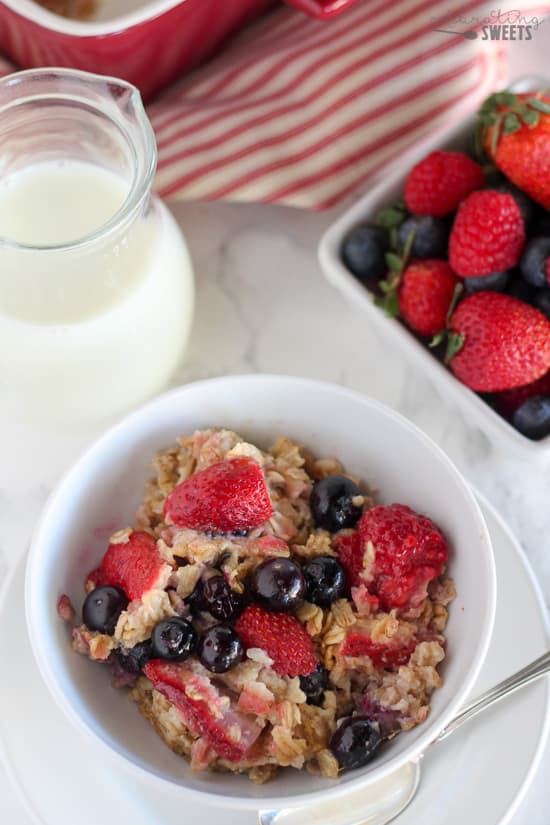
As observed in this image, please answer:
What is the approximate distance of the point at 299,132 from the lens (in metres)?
1.38

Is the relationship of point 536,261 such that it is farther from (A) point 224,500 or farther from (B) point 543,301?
(A) point 224,500

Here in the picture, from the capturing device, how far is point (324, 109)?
1.37m

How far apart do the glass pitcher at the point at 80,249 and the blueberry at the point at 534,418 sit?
1.47 feet

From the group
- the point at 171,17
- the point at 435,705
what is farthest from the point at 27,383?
the point at 435,705

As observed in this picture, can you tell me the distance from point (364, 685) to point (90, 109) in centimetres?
70

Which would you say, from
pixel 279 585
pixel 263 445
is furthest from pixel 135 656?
pixel 263 445

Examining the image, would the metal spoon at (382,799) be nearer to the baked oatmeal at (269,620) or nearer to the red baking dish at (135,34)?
the baked oatmeal at (269,620)

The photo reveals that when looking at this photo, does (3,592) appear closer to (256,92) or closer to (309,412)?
(309,412)

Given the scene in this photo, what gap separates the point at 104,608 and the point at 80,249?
0.37 m

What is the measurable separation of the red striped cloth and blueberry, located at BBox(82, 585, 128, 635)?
23.9 inches

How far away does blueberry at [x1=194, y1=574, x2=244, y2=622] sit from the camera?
1000mm

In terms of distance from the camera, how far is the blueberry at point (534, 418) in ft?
4.09

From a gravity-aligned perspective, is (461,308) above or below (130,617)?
above

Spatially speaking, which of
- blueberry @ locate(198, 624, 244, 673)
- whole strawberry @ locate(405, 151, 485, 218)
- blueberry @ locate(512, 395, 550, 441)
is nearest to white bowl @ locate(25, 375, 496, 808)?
blueberry @ locate(198, 624, 244, 673)
